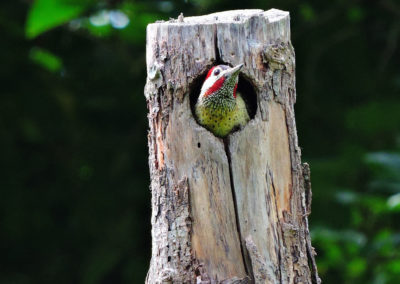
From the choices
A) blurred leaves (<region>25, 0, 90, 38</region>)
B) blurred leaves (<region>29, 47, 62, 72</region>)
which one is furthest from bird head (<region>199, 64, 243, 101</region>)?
blurred leaves (<region>29, 47, 62, 72</region>)

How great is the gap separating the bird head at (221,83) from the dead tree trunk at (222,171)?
51mm

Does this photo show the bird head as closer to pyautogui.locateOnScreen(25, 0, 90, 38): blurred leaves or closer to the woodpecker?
the woodpecker

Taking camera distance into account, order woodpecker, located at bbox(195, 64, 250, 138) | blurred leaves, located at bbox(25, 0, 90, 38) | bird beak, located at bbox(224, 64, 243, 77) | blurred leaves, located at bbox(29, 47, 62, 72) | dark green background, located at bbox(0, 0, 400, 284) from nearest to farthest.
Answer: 1. bird beak, located at bbox(224, 64, 243, 77)
2. woodpecker, located at bbox(195, 64, 250, 138)
3. blurred leaves, located at bbox(25, 0, 90, 38)
4. dark green background, located at bbox(0, 0, 400, 284)
5. blurred leaves, located at bbox(29, 47, 62, 72)

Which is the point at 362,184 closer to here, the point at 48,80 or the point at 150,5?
the point at 150,5

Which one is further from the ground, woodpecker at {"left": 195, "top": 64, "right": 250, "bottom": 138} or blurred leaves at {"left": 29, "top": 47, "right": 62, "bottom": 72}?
blurred leaves at {"left": 29, "top": 47, "right": 62, "bottom": 72}

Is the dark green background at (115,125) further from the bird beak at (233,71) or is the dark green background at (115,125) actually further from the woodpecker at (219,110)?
the bird beak at (233,71)

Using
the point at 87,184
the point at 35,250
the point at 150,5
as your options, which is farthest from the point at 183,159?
the point at 35,250

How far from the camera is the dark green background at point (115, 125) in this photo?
6.48 metres

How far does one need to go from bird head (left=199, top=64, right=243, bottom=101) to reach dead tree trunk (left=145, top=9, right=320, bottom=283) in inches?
2.0

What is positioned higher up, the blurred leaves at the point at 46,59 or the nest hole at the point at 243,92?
the blurred leaves at the point at 46,59

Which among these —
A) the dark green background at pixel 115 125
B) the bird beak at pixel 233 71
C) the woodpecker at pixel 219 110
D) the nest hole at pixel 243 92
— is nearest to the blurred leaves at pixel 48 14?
the dark green background at pixel 115 125

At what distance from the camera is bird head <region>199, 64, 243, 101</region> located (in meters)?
3.55

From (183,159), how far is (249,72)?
1.64 ft

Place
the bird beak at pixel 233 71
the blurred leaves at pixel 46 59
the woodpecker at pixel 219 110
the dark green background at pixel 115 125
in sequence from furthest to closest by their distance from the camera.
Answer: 1. the blurred leaves at pixel 46 59
2. the dark green background at pixel 115 125
3. the woodpecker at pixel 219 110
4. the bird beak at pixel 233 71
